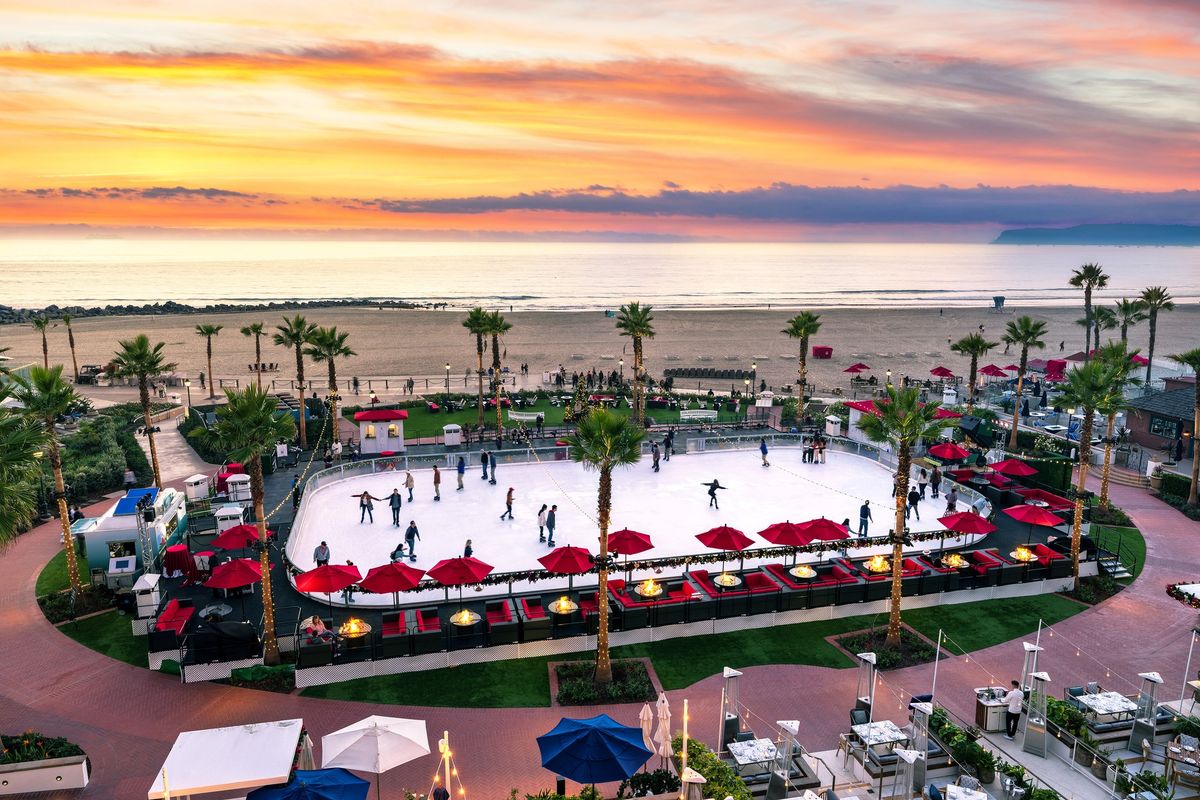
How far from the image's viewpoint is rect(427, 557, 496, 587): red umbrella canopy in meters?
21.0

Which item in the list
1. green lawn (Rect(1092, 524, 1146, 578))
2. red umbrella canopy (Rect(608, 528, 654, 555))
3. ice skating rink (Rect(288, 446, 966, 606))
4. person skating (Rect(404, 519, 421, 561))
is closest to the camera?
red umbrella canopy (Rect(608, 528, 654, 555))

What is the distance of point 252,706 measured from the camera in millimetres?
18469

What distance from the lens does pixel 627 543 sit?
907 inches

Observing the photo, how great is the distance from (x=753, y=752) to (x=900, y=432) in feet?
32.1

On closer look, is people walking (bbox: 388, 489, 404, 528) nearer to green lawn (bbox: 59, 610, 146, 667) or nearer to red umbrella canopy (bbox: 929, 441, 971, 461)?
green lawn (bbox: 59, 610, 146, 667)

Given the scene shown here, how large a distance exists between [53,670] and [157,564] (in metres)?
5.96

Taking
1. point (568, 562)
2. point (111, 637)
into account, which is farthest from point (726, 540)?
point (111, 637)

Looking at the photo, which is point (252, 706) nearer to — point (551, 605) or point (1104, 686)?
point (551, 605)

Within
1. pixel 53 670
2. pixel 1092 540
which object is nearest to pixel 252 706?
pixel 53 670

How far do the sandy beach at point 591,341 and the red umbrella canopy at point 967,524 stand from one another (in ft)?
136

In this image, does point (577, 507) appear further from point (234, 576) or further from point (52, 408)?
point (52, 408)

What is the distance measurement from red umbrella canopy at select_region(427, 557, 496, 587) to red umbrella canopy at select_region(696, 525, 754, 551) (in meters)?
6.93

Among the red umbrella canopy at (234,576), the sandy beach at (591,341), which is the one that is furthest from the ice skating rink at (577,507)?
the sandy beach at (591,341)

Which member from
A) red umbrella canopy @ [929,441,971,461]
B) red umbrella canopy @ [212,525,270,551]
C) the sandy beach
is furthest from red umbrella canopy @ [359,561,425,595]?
the sandy beach
